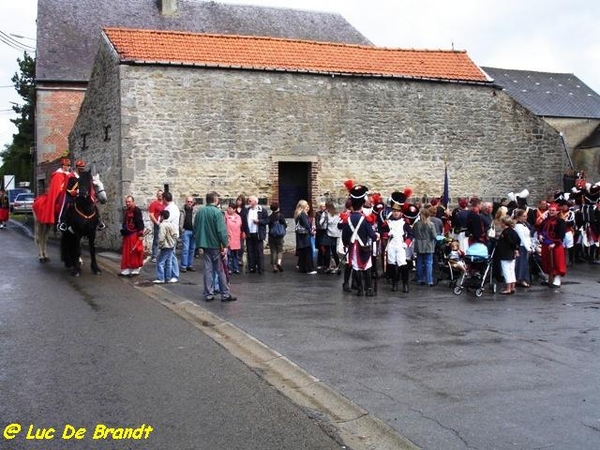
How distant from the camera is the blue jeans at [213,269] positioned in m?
11.2

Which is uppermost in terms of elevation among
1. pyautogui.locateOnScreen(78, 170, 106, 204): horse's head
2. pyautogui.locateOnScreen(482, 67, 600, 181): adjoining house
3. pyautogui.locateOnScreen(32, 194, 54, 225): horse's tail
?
pyautogui.locateOnScreen(482, 67, 600, 181): adjoining house

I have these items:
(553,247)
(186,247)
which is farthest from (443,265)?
(186,247)

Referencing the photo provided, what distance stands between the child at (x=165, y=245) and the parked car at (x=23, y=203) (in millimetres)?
34128

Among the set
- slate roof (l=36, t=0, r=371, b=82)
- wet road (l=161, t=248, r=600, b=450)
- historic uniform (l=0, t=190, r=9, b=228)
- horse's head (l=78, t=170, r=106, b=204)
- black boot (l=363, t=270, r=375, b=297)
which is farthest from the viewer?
slate roof (l=36, t=0, r=371, b=82)

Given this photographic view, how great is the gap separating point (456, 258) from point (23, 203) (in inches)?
1527

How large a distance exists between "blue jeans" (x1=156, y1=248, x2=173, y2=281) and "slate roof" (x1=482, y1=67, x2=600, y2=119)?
39.1 meters

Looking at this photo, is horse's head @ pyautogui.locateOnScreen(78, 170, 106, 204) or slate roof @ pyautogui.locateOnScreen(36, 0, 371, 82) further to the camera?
slate roof @ pyautogui.locateOnScreen(36, 0, 371, 82)

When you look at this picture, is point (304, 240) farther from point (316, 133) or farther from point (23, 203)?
point (23, 203)

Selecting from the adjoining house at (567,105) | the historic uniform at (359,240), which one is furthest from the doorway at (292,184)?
the adjoining house at (567,105)

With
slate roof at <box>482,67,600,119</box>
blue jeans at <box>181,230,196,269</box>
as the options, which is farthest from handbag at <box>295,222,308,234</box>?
slate roof at <box>482,67,600,119</box>

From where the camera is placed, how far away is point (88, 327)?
351 inches

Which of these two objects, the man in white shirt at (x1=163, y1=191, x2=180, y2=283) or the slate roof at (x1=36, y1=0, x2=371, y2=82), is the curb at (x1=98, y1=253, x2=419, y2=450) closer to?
the man in white shirt at (x1=163, y1=191, x2=180, y2=283)

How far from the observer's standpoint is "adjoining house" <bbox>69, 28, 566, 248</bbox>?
1941 cm

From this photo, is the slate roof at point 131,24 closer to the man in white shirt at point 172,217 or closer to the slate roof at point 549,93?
the slate roof at point 549,93
